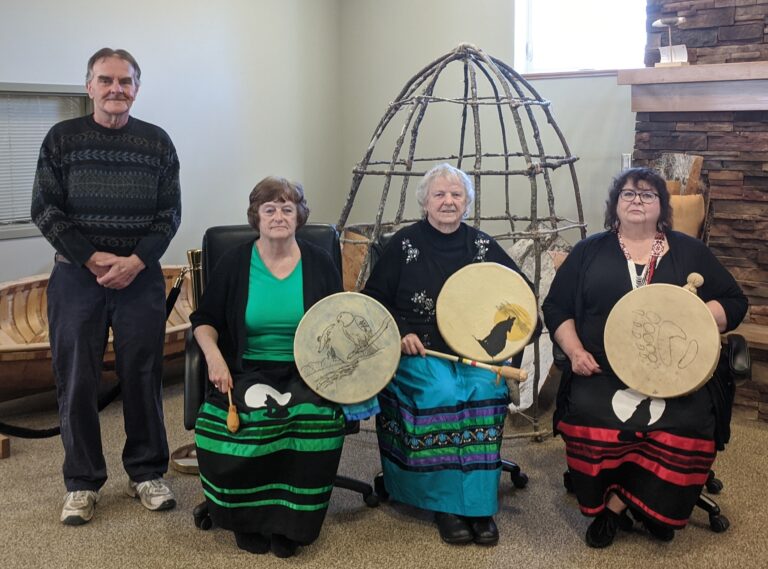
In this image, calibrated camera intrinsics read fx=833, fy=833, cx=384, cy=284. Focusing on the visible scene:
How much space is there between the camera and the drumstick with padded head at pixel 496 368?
2.36 meters

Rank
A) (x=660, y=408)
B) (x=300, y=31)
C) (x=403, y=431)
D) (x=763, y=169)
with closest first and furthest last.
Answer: (x=660, y=408)
(x=403, y=431)
(x=763, y=169)
(x=300, y=31)

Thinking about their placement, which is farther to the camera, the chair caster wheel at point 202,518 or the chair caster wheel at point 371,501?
the chair caster wheel at point 371,501

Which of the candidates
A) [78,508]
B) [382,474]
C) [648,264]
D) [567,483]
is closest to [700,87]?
[648,264]

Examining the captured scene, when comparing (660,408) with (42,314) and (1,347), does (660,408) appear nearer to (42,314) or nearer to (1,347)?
(1,347)

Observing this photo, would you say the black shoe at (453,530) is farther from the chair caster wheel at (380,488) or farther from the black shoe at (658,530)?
the black shoe at (658,530)

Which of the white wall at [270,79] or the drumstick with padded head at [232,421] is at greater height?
the white wall at [270,79]

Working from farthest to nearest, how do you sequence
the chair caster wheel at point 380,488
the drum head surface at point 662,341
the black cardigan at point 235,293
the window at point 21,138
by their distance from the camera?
1. the window at point 21,138
2. the chair caster wheel at point 380,488
3. the black cardigan at point 235,293
4. the drum head surface at point 662,341

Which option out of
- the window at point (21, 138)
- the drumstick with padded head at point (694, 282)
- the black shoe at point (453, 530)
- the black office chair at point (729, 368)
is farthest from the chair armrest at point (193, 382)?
the window at point (21, 138)

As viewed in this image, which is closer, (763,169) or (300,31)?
(763,169)

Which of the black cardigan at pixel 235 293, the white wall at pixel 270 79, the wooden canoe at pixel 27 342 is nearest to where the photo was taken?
the black cardigan at pixel 235 293

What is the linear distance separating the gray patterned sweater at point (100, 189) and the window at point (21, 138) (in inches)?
59.8

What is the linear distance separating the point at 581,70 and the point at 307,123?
6.07 feet

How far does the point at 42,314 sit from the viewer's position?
3898mm

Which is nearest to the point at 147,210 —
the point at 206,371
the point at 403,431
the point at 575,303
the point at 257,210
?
the point at 257,210
